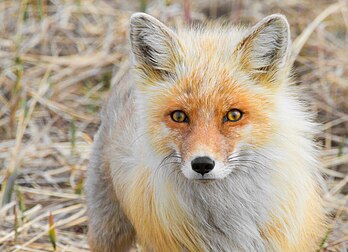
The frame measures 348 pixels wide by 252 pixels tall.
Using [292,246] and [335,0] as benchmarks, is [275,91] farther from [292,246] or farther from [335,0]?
[335,0]

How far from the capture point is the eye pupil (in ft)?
13.2

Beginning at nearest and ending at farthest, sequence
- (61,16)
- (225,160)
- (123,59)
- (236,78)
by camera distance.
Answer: (225,160) < (236,78) < (123,59) < (61,16)

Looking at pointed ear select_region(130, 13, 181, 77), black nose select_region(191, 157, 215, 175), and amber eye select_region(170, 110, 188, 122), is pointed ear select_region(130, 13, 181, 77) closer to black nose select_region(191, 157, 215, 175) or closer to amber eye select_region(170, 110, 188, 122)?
amber eye select_region(170, 110, 188, 122)

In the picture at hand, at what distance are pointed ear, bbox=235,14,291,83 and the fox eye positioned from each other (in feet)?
1.01

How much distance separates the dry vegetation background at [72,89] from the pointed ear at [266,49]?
1822 millimetres

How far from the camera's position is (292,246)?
440 cm

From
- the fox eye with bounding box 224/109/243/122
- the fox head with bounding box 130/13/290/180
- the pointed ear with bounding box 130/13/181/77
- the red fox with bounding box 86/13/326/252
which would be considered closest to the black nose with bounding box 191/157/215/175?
the fox head with bounding box 130/13/290/180

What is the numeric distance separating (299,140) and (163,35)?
945mm

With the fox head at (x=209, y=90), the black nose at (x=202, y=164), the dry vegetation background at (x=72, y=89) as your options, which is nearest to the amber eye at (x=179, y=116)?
the fox head at (x=209, y=90)

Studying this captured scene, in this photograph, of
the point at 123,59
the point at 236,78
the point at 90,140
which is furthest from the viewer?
the point at 123,59

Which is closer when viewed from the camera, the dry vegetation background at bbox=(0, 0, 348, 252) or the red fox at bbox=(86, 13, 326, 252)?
the red fox at bbox=(86, 13, 326, 252)

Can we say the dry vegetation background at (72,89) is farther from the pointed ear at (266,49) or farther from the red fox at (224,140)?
the pointed ear at (266,49)

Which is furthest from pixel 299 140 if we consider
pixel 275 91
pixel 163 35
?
pixel 163 35

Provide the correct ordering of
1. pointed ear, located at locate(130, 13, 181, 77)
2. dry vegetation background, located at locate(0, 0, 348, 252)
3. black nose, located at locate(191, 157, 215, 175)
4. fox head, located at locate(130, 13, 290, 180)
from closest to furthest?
black nose, located at locate(191, 157, 215, 175), fox head, located at locate(130, 13, 290, 180), pointed ear, located at locate(130, 13, 181, 77), dry vegetation background, located at locate(0, 0, 348, 252)
